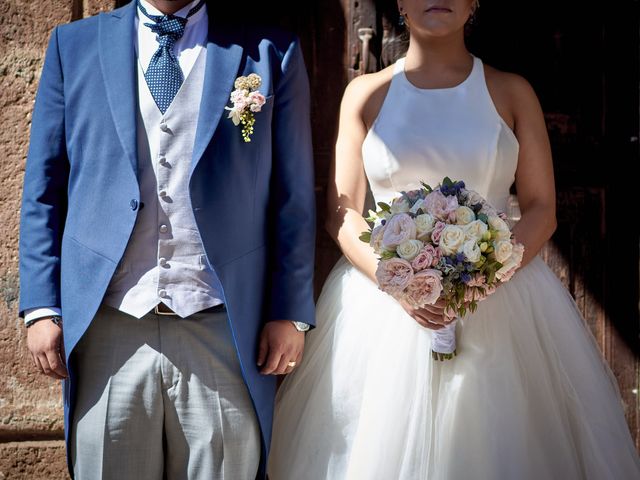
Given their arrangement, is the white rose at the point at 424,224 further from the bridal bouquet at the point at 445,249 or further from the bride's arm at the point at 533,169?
the bride's arm at the point at 533,169

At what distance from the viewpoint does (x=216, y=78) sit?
2.85 m

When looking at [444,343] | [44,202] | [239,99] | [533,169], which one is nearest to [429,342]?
[444,343]

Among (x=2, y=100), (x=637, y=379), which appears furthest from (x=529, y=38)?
(x=2, y=100)

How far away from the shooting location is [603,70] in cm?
386

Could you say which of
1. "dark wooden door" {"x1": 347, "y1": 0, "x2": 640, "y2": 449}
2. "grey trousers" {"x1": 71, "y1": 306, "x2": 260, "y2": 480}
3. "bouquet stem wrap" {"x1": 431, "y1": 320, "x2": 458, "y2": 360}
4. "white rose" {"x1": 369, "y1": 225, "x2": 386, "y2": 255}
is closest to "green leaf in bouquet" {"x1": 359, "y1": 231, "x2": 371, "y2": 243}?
"white rose" {"x1": 369, "y1": 225, "x2": 386, "y2": 255}

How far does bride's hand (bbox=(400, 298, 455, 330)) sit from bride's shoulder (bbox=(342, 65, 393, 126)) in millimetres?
846

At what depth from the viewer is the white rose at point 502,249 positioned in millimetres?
2709

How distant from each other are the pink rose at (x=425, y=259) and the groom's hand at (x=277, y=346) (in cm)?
49

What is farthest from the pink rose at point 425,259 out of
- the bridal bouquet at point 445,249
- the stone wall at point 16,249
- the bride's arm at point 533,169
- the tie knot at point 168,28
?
the stone wall at point 16,249

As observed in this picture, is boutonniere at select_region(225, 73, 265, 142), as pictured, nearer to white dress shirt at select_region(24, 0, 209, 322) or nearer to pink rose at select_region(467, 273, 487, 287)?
white dress shirt at select_region(24, 0, 209, 322)

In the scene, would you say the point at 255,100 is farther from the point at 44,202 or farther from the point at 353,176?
the point at 44,202

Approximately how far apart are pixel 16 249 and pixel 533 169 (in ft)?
6.92

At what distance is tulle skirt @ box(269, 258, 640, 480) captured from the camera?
9.41ft

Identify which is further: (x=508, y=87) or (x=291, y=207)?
(x=508, y=87)
